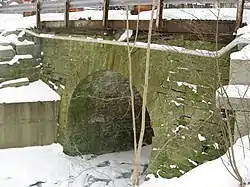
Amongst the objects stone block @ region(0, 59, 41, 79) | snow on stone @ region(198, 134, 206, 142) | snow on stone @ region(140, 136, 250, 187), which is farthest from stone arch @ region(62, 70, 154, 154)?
snow on stone @ region(140, 136, 250, 187)

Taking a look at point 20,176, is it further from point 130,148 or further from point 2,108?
point 130,148

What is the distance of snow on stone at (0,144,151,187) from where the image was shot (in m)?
8.30

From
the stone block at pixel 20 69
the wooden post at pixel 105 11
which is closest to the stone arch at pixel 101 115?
the stone block at pixel 20 69

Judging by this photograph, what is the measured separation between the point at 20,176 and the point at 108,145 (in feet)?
8.85

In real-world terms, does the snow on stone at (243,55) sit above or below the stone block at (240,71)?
above

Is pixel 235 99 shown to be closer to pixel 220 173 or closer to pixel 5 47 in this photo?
pixel 220 173

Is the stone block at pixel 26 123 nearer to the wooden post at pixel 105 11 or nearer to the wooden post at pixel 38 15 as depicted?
the wooden post at pixel 38 15

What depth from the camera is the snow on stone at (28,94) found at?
9703 mm

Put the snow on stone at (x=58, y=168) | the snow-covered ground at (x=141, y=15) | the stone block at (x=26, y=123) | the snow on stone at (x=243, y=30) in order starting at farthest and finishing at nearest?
the stone block at (x=26, y=123) → the snow on stone at (x=58, y=168) → the snow-covered ground at (x=141, y=15) → the snow on stone at (x=243, y=30)

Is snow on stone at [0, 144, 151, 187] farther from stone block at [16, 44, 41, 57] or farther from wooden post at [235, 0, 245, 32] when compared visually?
wooden post at [235, 0, 245, 32]

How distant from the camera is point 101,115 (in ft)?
34.3

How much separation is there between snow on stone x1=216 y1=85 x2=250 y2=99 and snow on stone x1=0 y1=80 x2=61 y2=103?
622cm

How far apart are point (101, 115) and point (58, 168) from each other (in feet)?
6.59

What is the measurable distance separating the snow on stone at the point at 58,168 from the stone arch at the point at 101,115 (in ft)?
1.37
